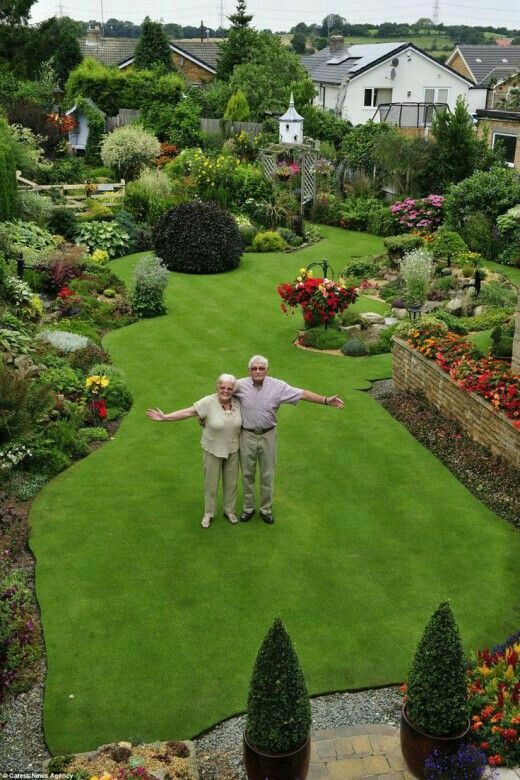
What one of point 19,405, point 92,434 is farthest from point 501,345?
point 19,405

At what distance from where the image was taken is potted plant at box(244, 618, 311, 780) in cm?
555

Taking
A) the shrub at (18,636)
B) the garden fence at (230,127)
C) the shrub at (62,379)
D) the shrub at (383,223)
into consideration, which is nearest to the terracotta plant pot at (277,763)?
the shrub at (18,636)

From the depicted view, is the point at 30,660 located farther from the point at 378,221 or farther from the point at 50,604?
the point at 378,221

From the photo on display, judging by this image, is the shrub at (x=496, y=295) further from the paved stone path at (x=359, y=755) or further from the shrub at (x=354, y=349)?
the paved stone path at (x=359, y=755)

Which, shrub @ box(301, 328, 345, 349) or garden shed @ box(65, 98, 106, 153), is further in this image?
garden shed @ box(65, 98, 106, 153)

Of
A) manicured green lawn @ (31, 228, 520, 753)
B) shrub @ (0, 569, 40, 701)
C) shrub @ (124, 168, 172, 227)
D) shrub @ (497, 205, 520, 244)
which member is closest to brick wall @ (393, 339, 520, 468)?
manicured green lawn @ (31, 228, 520, 753)

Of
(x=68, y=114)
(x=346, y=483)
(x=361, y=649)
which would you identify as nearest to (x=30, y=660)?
(x=361, y=649)

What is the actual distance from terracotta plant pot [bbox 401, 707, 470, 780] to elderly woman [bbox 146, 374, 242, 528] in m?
3.95

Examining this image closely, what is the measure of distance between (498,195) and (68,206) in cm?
1365

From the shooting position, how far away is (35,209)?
79.3 feet

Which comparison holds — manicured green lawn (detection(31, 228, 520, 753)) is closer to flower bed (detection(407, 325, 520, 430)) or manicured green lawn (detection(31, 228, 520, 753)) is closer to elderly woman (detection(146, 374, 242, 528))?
elderly woman (detection(146, 374, 242, 528))

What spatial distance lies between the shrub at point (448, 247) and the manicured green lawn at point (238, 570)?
30.6ft

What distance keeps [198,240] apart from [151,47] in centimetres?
3005

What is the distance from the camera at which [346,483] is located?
11.1 metres
